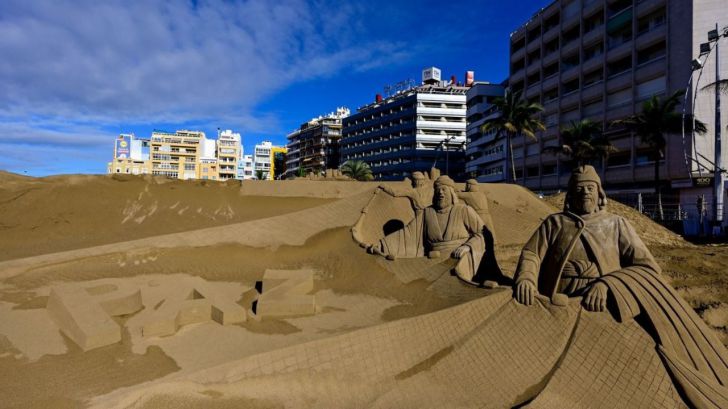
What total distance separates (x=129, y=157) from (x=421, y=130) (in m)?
64.2

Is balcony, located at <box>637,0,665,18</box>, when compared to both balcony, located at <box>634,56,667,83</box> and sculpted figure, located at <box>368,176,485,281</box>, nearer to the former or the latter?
balcony, located at <box>634,56,667,83</box>

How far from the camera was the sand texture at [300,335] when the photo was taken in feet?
14.7

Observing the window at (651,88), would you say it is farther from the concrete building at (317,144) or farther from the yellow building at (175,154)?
the yellow building at (175,154)

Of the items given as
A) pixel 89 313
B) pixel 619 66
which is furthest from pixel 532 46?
pixel 89 313

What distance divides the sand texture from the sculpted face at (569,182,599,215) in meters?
1.30

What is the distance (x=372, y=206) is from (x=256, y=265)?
516cm

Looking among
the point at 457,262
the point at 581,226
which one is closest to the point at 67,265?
the point at 457,262

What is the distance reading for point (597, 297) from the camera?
4.77 metres

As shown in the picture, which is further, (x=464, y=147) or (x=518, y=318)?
(x=464, y=147)

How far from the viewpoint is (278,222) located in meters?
13.2

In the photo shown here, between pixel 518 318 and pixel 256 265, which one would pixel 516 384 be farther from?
pixel 256 265

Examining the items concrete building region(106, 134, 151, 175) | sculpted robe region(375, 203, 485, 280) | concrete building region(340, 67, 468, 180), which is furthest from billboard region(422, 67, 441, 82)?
sculpted robe region(375, 203, 485, 280)

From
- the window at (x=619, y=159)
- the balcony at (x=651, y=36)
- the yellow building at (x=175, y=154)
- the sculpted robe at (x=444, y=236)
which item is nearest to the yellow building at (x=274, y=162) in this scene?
the yellow building at (x=175, y=154)

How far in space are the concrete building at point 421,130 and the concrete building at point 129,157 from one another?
1911 inches
